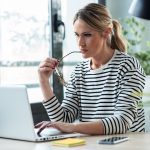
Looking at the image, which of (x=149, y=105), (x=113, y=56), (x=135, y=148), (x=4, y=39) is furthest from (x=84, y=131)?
(x=4, y=39)

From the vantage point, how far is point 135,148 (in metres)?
1.46

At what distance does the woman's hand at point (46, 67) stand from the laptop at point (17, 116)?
43 cm

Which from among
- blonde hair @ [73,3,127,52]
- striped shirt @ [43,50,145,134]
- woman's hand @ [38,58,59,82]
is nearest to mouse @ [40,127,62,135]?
striped shirt @ [43,50,145,134]

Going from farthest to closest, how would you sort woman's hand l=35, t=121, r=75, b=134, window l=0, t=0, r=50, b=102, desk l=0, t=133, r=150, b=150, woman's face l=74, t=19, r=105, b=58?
window l=0, t=0, r=50, b=102 < woman's face l=74, t=19, r=105, b=58 < woman's hand l=35, t=121, r=75, b=134 < desk l=0, t=133, r=150, b=150

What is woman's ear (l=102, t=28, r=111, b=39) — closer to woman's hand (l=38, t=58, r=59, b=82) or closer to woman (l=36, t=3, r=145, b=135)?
woman (l=36, t=3, r=145, b=135)

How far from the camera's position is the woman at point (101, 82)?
188cm

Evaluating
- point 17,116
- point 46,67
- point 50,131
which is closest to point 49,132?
point 50,131

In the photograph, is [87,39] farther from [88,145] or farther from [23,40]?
[23,40]

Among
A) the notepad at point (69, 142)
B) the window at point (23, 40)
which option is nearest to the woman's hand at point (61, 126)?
the notepad at point (69, 142)

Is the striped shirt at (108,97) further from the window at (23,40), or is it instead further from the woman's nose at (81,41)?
the window at (23,40)

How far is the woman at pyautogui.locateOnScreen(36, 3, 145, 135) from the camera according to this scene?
1885 millimetres

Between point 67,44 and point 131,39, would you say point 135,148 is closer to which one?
point 67,44

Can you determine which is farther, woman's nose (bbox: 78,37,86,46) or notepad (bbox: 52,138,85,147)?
woman's nose (bbox: 78,37,86,46)

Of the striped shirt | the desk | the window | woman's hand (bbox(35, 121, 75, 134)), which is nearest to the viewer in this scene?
the desk
